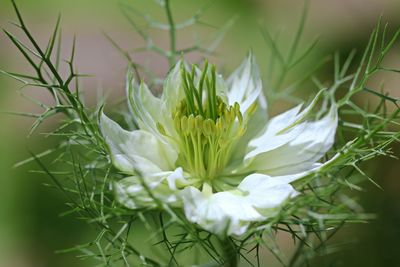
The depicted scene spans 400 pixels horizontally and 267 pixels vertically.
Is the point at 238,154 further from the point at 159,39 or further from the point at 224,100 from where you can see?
the point at 159,39

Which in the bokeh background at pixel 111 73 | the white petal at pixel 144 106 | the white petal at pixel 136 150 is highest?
the white petal at pixel 144 106

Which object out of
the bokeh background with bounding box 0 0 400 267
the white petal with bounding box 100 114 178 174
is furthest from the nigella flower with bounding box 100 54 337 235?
the bokeh background with bounding box 0 0 400 267

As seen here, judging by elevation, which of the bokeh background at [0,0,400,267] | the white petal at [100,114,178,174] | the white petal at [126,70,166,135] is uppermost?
the white petal at [126,70,166,135]

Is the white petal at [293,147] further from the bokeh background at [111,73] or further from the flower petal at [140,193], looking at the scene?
the bokeh background at [111,73]

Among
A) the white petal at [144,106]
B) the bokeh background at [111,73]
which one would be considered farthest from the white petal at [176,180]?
the bokeh background at [111,73]

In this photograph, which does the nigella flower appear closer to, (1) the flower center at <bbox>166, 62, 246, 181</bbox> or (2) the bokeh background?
(1) the flower center at <bbox>166, 62, 246, 181</bbox>

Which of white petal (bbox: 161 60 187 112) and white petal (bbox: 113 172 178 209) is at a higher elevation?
white petal (bbox: 161 60 187 112)

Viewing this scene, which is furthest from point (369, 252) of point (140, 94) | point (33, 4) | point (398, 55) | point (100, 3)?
point (33, 4)

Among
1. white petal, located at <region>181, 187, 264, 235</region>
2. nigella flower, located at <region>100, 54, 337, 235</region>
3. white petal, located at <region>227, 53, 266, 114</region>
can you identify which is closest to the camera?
white petal, located at <region>181, 187, 264, 235</region>
